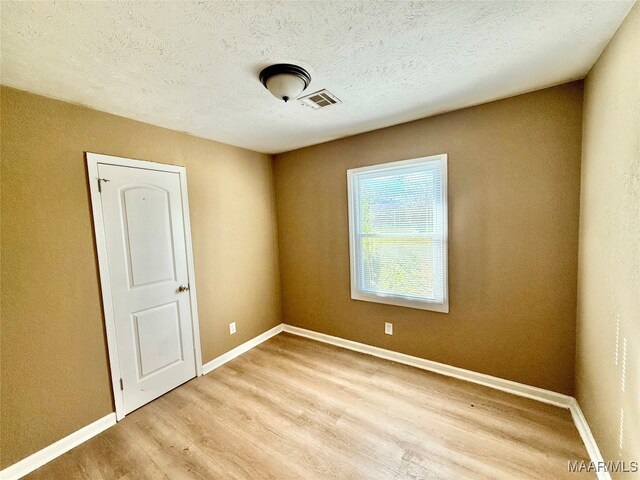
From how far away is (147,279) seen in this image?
7.32 feet

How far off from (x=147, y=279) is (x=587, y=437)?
3408mm

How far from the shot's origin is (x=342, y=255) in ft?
9.91

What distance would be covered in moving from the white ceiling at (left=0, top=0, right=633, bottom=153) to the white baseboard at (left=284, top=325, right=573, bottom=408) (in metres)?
Answer: 2.35

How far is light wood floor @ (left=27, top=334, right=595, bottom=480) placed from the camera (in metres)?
1.57

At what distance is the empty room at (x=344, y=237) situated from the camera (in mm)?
1240

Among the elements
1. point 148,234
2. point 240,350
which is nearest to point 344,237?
point 240,350

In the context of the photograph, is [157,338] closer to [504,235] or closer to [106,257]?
[106,257]

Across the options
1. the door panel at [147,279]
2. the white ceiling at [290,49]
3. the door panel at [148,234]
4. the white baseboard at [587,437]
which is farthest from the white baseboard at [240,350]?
the white baseboard at [587,437]

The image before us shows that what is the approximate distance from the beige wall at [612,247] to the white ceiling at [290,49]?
231mm

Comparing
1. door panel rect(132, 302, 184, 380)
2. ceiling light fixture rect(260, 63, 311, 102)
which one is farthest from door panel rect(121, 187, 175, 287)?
ceiling light fixture rect(260, 63, 311, 102)

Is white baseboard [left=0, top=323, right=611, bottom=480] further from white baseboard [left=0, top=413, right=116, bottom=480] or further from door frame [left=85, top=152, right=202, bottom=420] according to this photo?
door frame [left=85, top=152, right=202, bottom=420]

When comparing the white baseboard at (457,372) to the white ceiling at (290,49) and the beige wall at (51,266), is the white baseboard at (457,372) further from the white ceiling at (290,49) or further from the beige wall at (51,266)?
the white ceiling at (290,49)

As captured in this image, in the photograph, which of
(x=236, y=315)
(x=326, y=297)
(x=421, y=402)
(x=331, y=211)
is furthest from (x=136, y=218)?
(x=421, y=402)

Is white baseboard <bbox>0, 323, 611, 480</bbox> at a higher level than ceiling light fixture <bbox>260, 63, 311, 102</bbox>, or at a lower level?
lower
